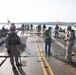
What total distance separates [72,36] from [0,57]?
505 cm

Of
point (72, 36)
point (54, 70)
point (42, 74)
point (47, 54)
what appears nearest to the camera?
point (42, 74)

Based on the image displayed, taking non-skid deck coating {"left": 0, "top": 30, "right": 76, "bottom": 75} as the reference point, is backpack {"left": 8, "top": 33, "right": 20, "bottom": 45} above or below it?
above

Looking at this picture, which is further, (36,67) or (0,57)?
(0,57)

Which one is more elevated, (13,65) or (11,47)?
(11,47)

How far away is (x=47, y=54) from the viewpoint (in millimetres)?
18719

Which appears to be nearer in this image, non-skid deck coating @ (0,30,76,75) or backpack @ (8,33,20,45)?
non-skid deck coating @ (0,30,76,75)

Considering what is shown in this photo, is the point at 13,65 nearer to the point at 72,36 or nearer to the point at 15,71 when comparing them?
the point at 15,71

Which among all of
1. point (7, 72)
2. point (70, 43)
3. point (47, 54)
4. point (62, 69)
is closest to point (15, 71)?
point (7, 72)

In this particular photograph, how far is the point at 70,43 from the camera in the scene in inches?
626

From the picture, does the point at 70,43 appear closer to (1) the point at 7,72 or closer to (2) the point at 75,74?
(2) the point at 75,74

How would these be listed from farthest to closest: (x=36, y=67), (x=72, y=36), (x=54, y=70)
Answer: (x=72, y=36), (x=36, y=67), (x=54, y=70)

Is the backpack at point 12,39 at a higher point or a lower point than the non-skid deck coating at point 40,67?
higher

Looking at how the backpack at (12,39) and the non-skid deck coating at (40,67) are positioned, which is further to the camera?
the backpack at (12,39)

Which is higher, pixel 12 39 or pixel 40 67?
pixel 12 39
